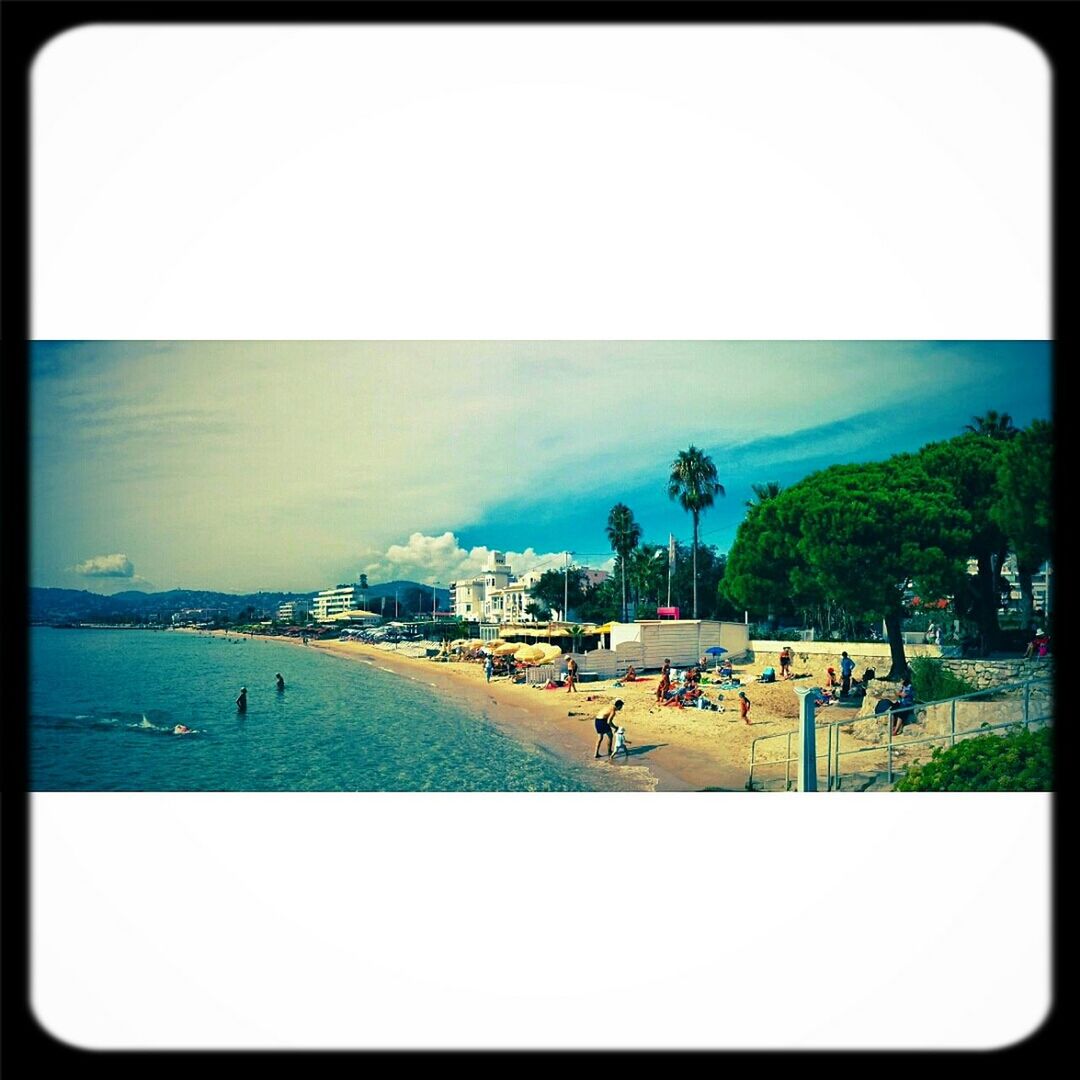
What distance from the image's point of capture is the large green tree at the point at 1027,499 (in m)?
8.46

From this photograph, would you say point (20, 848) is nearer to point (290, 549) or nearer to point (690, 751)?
point (290, 549)

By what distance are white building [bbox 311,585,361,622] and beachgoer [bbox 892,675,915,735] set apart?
17.6ft

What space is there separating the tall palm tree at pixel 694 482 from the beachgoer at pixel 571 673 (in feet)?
8.05

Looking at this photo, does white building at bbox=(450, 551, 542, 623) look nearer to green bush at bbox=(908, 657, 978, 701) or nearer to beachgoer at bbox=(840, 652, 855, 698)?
beachgoer at bbox=(840, 652, 855, 698)

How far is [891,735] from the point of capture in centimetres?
850

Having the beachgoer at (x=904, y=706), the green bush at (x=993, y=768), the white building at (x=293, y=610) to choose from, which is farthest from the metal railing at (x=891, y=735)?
the white building at (x=293, y=610)

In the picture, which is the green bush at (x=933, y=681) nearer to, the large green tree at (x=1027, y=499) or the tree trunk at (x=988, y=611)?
the tree trunk at (x=988, y=611)

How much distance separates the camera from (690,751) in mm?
8555

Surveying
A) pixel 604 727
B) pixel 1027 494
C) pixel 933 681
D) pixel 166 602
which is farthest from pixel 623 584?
pixel 166 602

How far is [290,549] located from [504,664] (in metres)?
3.03

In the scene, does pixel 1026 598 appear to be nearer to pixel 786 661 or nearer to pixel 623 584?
pixel 786 661

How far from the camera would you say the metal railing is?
8.05 metres

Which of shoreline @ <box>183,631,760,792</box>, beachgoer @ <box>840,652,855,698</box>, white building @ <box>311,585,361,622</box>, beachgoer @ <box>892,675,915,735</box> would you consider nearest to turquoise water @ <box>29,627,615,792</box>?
shoreline @ <box>183,631,760,792</box>
